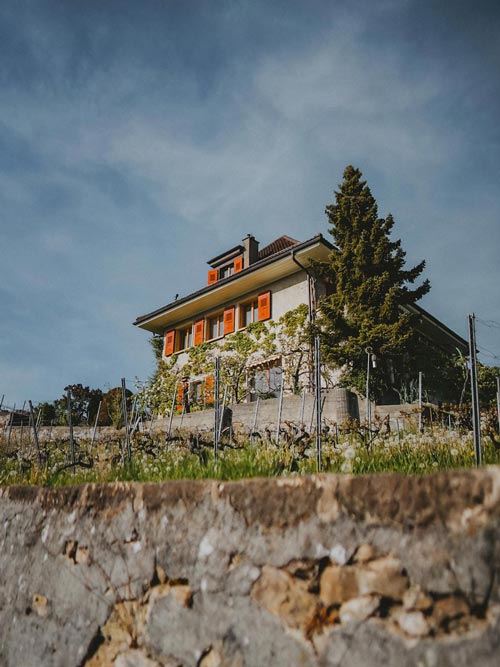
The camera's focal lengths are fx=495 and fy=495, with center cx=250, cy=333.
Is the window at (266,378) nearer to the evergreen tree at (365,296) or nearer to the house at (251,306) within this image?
the house at (251,306)

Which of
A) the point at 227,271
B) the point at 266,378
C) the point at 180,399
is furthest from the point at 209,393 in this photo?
the point at 227,271

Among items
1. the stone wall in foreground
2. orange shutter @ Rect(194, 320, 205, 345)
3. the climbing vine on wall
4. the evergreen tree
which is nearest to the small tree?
the climbing vine on wall

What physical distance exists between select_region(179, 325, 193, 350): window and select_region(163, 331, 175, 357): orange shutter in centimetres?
34

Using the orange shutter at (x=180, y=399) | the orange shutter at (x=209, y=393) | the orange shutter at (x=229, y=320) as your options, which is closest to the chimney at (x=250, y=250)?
the orange shutter at (x=229, y=320)

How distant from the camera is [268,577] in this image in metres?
2.29

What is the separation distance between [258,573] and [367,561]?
56 centimetres

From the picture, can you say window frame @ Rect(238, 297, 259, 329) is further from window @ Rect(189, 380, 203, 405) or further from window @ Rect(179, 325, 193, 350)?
window @ Rect(179, 325, 193, 350)

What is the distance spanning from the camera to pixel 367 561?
204 centimetres

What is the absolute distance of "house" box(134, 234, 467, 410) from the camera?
15.5 meters

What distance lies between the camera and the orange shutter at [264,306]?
55.7ft

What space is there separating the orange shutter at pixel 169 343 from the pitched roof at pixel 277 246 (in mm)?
4991

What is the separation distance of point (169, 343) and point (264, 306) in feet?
18.1

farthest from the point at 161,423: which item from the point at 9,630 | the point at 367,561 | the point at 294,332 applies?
the point at 367,561

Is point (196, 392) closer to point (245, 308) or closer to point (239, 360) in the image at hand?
point (239, 360)
